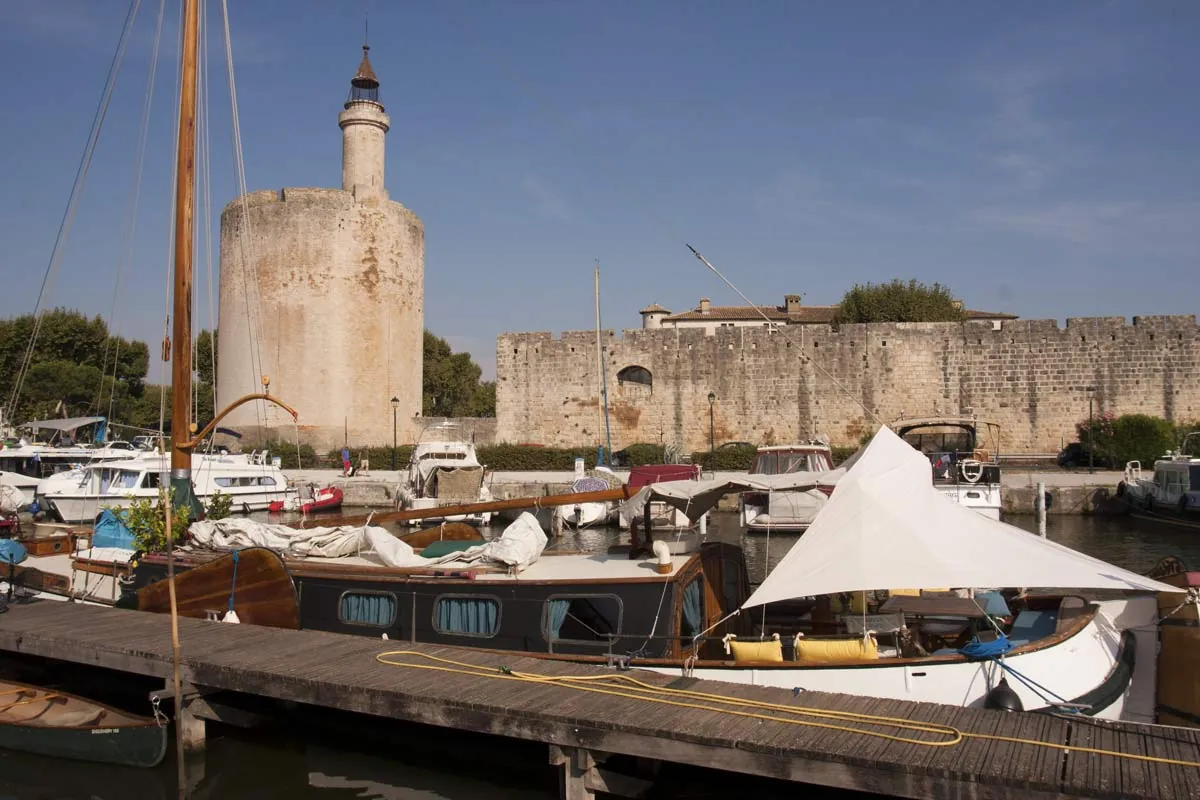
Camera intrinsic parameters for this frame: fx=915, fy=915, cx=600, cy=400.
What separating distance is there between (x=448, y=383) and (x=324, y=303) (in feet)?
87.3

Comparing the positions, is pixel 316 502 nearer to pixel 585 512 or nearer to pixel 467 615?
pixel 585 512

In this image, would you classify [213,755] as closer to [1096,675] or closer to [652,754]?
[652,754]

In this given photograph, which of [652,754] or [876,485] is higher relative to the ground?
[876,485]

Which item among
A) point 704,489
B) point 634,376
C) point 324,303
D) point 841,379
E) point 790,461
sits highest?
point 324,303

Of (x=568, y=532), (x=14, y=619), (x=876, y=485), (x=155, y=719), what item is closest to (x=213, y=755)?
(x=155, y=719)

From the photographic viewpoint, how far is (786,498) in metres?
19.3

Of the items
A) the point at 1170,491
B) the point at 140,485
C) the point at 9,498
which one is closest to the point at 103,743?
the point at 140,485

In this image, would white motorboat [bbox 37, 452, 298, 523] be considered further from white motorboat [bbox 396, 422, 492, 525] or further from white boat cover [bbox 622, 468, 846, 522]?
white boat cover [bbox 622, 468, 846, 522]

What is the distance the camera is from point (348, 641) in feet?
27.2

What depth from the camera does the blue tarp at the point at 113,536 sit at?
480 inches

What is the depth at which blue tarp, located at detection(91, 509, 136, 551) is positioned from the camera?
40.0 feet

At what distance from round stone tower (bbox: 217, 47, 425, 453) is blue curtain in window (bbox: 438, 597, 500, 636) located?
75.9 feet

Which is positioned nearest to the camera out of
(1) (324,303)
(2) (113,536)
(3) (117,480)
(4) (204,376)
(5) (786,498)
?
(2) (113,536)

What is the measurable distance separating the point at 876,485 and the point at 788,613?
1.60 m
